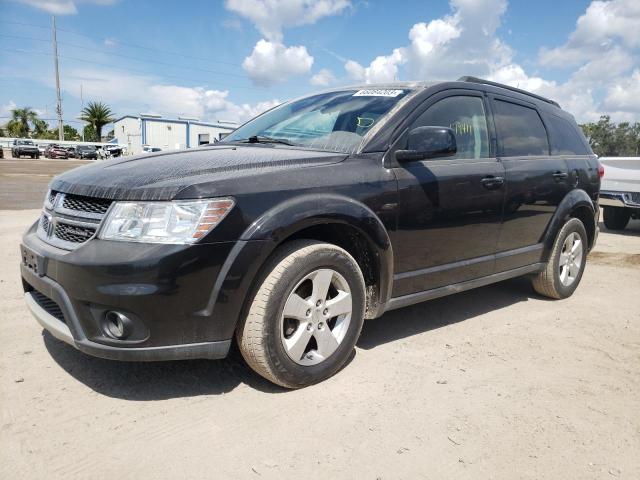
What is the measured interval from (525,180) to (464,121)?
0.72 metres

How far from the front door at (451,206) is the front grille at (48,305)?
1.84 meters

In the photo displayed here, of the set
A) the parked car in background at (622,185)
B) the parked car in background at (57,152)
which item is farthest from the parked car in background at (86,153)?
the parked car in background at (622,185)

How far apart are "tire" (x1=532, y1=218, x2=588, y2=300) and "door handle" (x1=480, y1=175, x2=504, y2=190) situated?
1152 millimetres

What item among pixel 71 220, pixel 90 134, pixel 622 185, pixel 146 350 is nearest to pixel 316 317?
pixel 146 350

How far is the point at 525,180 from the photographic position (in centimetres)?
406

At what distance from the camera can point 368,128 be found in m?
3.26

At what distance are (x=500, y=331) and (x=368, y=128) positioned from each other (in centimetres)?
181

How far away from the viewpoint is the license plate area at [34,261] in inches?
104

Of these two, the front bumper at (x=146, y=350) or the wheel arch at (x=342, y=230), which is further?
the wheel arch at (x=342, y=230)

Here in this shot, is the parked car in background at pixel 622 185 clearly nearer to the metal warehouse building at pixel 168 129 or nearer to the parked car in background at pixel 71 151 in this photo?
the parked car in background at pixel 71 151

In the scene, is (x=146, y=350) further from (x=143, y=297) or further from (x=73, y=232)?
(x=73, y=232)

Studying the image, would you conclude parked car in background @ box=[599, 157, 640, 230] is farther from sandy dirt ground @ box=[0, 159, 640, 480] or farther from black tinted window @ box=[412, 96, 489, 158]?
black tinted window @ box=[412, 96, 489, 158]

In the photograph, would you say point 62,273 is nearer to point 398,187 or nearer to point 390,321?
point 398,187

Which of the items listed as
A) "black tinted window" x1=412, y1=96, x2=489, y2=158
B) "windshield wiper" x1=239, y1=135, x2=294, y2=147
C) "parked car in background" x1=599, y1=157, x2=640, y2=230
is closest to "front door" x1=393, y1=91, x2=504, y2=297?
"black tinted window" x1=412, y1=96, x2=489, y2=158
